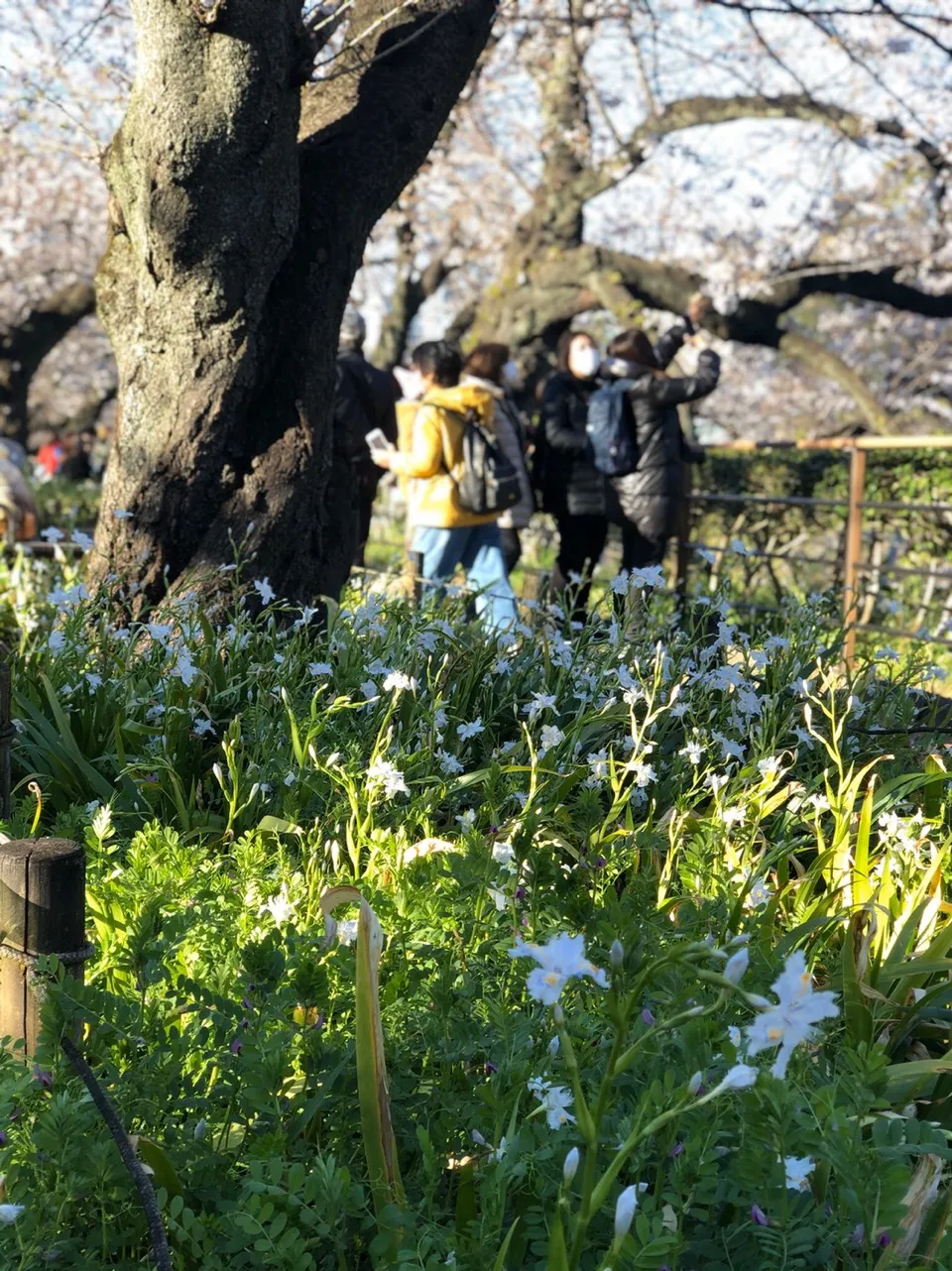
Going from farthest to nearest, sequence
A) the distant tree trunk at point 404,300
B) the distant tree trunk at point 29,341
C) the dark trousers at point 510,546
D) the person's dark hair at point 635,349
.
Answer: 1. the distant tree trunk at point 404,300
2. the distant tree trunk at point 29,341
3. the dark trousers at point 510,546
4. the person's dark hair at point 635,349

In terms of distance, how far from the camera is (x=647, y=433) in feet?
23.8

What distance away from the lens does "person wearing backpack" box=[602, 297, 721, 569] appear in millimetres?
7164

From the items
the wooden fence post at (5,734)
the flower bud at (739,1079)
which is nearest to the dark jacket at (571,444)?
the wooden fence post at (5,734)

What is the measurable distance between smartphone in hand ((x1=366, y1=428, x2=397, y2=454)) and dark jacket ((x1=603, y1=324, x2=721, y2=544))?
1.28 meters

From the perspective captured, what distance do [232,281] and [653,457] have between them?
345cm

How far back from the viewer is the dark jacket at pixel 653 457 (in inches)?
284

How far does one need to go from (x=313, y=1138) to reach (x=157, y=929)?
36 centimetres

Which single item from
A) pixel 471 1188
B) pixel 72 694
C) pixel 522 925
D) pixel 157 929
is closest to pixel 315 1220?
pixel 471 1188

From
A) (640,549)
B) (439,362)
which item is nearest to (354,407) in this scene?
(439,362)

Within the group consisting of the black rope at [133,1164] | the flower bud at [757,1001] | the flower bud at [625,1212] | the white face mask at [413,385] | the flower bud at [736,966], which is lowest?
the black rope at [133,1164]

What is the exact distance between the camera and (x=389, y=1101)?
174 centimetres

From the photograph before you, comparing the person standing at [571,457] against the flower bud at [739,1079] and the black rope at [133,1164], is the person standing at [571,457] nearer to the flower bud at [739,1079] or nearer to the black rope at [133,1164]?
the black rope at [133,1164]

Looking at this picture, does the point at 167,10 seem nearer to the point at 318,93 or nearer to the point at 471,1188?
the point at 318,93

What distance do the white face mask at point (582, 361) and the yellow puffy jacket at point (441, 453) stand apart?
2.89ft
